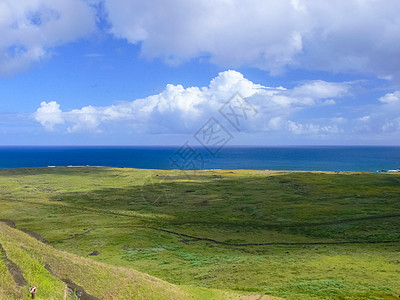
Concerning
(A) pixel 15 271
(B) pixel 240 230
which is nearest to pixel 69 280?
(A) pixel 15 271

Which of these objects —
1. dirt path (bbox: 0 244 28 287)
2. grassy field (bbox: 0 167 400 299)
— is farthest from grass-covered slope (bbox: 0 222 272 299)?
grassy field (bbox: 0 167 400 299)

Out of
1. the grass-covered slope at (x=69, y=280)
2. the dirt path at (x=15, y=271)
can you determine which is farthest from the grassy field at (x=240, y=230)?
the dirt path at (x=15, y=271)

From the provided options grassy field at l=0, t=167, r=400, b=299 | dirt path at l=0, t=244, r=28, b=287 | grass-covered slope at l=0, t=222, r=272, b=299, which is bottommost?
grassy field at l=0, t=167, r=400, b=299

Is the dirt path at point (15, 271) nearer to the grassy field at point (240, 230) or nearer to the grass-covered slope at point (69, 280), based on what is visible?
the grass-covered slope at point (69, 280)

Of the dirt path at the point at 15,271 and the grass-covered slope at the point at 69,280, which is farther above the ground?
the dirt path at the point at 15,271

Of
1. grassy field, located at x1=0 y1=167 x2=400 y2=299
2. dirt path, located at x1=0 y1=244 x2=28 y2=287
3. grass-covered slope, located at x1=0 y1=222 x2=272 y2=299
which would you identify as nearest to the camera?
dirt path, located at x1=0 y1=244 x2=28 y2=287

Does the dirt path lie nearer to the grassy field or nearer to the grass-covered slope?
the grass-covered slope

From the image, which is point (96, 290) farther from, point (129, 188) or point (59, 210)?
point (129, 188)

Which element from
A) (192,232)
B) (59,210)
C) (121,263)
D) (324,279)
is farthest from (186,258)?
(59,210)
